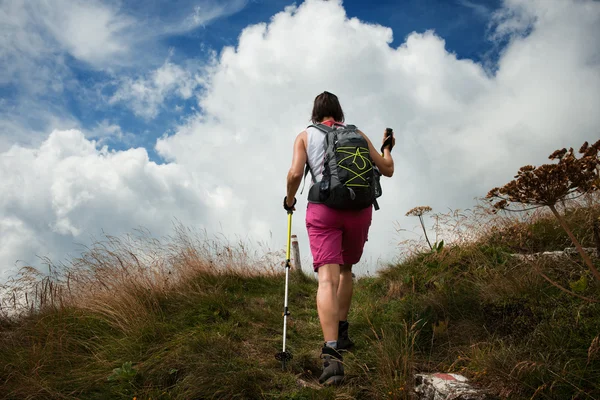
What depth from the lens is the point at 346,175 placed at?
3.96 meters

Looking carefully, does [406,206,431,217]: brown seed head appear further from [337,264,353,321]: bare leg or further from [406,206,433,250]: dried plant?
[337,264,353,321]: bare leg

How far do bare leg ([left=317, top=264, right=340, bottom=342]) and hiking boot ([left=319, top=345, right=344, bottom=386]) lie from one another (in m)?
0.12

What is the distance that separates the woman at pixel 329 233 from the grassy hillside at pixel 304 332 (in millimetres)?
335

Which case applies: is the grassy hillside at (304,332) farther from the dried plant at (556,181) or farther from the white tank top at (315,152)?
the white tank top at (315,152)

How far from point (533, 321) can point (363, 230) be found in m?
1.74

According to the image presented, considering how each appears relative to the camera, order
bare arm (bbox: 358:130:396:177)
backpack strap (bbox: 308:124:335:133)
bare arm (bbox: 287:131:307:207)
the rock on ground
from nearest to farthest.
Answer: the rock on ground → bare arm (bbox: 287:131:307:207) → backpack strap (bbox: 308:124:335:133) → bare arm (bbox: 358:130:396:177)

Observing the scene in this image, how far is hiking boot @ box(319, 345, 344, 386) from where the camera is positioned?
3.70 metres

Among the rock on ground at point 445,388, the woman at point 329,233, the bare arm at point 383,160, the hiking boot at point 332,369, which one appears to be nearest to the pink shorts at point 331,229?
the woman at point 329,233

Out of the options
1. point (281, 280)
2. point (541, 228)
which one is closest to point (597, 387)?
point (541, 228)

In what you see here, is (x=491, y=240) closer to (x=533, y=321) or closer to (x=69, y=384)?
(x=533, y=321)

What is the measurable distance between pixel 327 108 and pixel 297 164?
0.79 metres

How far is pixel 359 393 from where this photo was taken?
3604mm

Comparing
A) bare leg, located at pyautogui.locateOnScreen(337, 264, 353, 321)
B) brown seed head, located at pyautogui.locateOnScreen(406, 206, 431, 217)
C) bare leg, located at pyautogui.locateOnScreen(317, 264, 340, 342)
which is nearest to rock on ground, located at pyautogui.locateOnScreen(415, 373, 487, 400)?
bare leg, located at pyautogui.locateOnScreen(317, 264, 340, 342)

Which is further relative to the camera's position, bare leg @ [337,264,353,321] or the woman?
bare leg @ [337,264,353,321]
